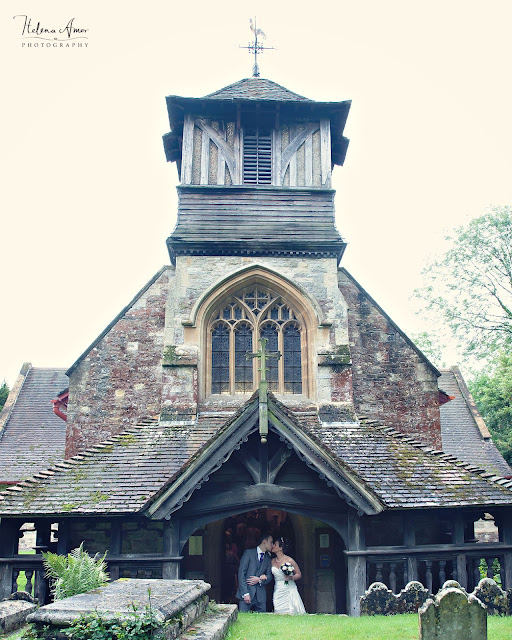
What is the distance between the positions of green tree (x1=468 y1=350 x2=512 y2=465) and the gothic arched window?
1461cm

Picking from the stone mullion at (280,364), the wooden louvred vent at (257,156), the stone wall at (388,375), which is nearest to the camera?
the stone mullion at (280,364)

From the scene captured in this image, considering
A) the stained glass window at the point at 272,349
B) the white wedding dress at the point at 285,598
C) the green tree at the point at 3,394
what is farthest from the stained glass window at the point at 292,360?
the green tree at the point at 3,394

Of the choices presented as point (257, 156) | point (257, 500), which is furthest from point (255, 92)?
point (257, 500)

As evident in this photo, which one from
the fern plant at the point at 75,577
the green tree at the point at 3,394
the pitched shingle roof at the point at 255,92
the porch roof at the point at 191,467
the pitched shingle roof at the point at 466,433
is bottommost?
the fern plant at the point at 75,577

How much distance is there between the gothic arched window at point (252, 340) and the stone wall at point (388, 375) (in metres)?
1.69

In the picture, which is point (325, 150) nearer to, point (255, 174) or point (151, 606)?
point (255, 174)

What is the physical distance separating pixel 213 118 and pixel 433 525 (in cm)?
1084

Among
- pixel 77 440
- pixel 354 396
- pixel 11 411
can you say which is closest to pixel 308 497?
pixel 354 396

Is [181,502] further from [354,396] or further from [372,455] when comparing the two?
[354,396]

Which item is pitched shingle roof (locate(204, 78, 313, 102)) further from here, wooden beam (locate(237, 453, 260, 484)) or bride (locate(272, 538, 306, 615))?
bride (locate(272, 538, 306, 615))

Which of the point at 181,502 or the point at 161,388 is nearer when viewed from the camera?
the point at 181,502

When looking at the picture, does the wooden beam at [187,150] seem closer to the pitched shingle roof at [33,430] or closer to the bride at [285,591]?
the bride at [285,591]

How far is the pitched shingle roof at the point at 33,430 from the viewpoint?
20.2 meters

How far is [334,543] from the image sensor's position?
1340 centimetres
